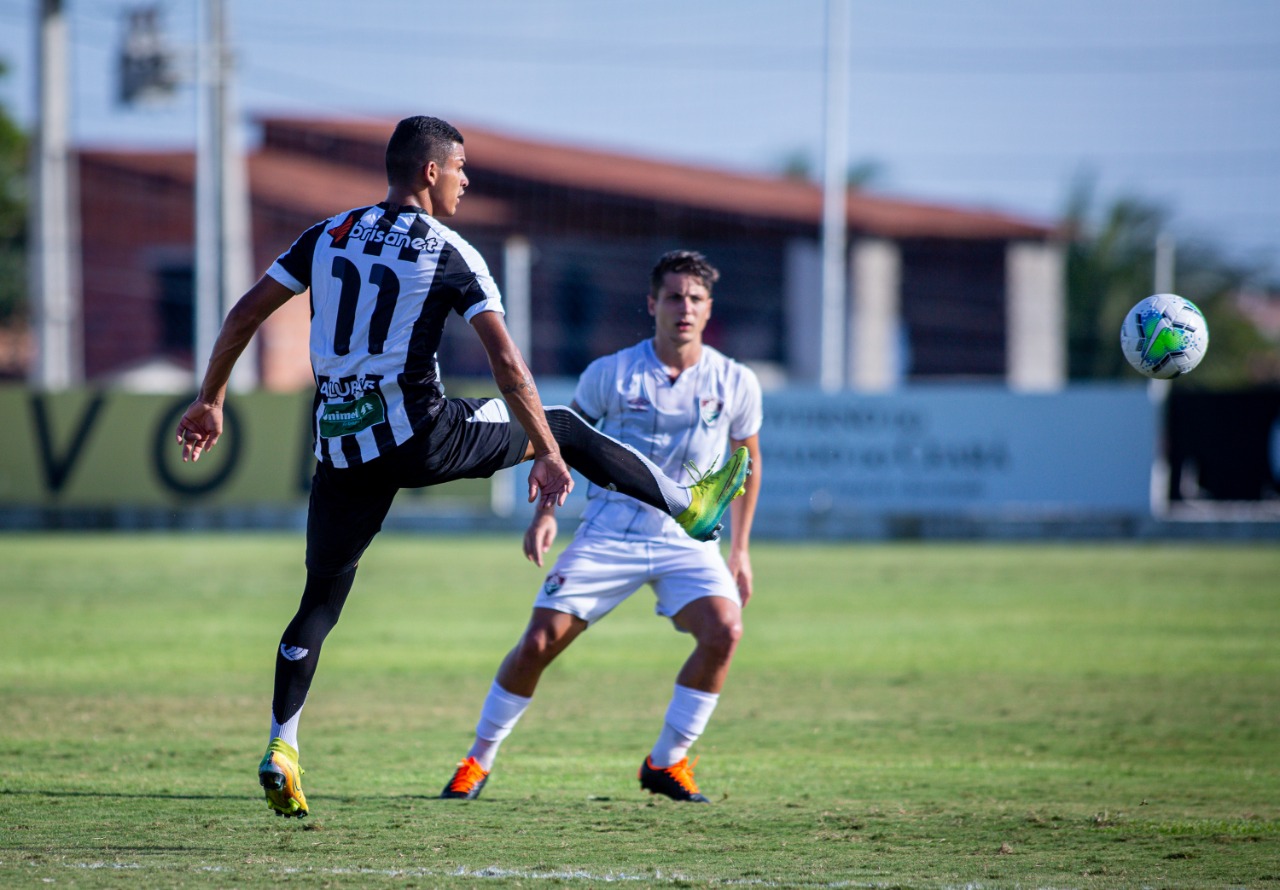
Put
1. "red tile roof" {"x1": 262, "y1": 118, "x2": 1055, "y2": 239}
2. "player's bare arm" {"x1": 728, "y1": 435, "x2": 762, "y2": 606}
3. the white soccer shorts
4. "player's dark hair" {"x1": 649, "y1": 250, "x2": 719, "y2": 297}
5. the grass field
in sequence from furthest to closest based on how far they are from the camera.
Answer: "red tile roof" {"x1": 262, "y1": 118, "x2": 1055, "y2": 239} < "player's bare arm" {"x1": 728, "y1": 435, "x2": 762, "y2": 606} < "player's dark hair" {"x1": 649, "y1": 250, "x2": 719, "y2": 297} < the white soccer shorts < the grass field

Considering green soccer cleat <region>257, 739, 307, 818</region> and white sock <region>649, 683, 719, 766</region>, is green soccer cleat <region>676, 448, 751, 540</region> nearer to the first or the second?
white sock <region>649, 683, 719, 766</region>

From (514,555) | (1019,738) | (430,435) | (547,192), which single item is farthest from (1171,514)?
(547,192)

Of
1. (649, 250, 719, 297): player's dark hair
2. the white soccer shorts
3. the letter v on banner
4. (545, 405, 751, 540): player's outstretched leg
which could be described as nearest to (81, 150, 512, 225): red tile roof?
the letter v on banner

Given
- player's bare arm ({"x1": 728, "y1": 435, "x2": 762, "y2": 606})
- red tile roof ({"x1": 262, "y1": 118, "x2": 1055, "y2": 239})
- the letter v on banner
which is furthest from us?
red tile roof ({"x1": 262, "y1": 118, "x2": 1055, "y2": 239})

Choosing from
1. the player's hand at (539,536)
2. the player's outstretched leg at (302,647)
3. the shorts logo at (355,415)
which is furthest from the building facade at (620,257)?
the shorts logo at (355,415)

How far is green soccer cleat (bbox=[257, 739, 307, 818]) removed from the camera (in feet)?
17.6

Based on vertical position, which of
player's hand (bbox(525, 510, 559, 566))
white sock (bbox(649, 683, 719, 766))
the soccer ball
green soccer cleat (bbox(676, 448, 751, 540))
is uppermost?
the soccer ball

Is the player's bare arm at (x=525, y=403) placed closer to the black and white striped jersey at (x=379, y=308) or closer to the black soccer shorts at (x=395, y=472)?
the black and white striped jersey at (x=379, y=308)

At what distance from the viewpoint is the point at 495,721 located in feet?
21.1

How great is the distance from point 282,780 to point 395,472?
1.15 m

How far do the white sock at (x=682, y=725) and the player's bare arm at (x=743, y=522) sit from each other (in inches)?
21.7

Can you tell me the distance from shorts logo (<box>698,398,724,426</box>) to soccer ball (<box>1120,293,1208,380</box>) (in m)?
1.93

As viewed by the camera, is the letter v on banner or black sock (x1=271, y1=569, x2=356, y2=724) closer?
black sock (x1=271, y1=569, x2=356, y2=724)

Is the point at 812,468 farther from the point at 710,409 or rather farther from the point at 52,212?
the point at 710,409
